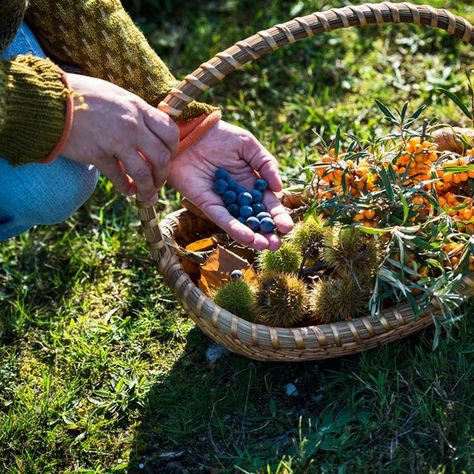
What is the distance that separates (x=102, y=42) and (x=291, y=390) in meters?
1.04

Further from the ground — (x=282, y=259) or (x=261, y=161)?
(x=261, y=161)

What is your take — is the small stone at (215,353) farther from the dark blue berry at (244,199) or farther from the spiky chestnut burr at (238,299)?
the dark blue berry at (244,199)

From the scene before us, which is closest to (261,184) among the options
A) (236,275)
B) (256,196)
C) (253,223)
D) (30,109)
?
(256,196)

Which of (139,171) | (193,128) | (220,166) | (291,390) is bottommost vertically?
(291,390)

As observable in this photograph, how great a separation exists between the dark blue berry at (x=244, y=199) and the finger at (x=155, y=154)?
336mm

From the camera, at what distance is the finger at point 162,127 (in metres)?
1.73

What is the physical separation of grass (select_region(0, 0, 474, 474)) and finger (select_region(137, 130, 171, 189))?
0.63 metres

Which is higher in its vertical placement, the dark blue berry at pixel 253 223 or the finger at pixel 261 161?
the finger at pixel 261 161

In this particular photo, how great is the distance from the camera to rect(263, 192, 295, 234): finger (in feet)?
6.67

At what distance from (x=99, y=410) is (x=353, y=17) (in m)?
1.25

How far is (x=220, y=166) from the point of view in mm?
2184

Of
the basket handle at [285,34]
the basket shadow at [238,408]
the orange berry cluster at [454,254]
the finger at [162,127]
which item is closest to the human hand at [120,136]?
the finger at [162,127]

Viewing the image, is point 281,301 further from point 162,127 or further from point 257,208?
point 162,127

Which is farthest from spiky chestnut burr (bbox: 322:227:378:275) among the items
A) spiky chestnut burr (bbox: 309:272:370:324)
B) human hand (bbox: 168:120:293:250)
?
human hand (bbox: 168:120:293:250)
